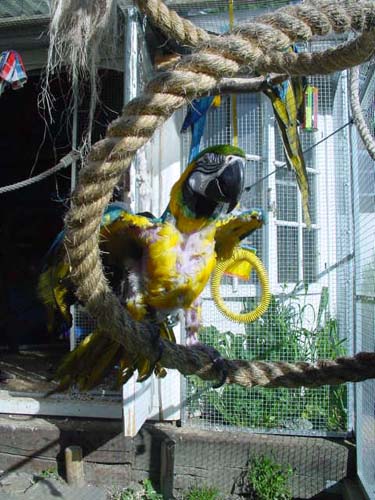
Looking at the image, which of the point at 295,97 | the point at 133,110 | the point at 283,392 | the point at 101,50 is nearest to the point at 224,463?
the point at 283,392

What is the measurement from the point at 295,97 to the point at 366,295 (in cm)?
105

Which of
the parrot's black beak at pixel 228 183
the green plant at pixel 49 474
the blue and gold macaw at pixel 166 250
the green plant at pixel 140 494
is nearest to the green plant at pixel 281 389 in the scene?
the green plant at pixel 140 494

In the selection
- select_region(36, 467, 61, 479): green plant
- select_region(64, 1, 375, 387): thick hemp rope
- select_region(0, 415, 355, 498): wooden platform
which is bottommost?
select_region(36, 467, 61, 479): green plant

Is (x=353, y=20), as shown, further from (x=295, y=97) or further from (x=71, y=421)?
(x=71, y=421)

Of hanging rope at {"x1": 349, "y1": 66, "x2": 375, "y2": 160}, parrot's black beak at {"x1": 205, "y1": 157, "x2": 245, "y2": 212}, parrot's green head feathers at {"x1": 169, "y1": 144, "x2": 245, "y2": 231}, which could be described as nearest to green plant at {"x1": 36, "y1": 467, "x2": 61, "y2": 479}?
parrot's green head feathers at {"x1": 169, "y1": 144, "x2": 245, "y2": 231}

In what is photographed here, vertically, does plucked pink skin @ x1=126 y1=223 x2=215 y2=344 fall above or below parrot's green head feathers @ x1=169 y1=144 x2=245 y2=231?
below

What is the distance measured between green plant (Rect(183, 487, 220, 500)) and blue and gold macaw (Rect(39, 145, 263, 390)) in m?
1.24

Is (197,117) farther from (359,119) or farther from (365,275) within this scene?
(365,275)

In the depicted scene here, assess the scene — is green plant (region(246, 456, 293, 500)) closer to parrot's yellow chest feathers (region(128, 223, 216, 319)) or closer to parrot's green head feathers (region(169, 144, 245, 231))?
parrot's yellow chest feathers (region(128, 223, 216, 319))

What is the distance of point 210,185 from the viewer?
1.56m

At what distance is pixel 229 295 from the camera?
10.0 ft

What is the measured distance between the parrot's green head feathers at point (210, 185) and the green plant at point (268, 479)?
5.41 feet

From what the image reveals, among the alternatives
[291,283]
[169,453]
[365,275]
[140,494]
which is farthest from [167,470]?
[365,275]

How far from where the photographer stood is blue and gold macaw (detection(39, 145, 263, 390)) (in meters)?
1.56
